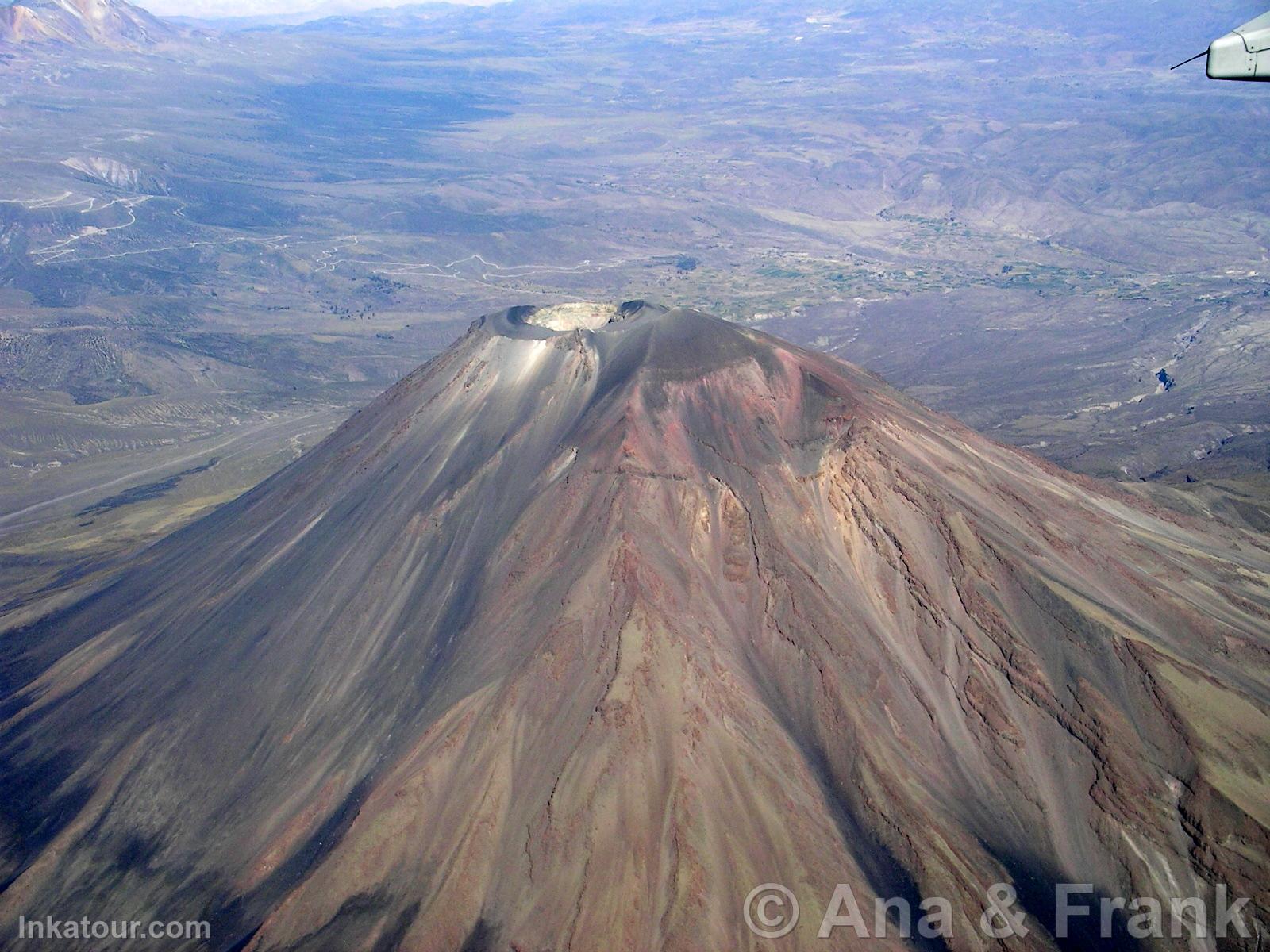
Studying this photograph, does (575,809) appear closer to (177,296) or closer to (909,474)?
(909,474)

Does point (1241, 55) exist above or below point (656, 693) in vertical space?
above

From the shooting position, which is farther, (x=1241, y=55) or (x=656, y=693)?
(x=656, y=693)

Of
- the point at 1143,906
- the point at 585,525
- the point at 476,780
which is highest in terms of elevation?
the point at 585,525

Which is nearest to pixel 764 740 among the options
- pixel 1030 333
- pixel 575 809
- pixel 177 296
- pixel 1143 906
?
pixel 575 809

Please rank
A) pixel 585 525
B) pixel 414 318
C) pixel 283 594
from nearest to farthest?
pixel 585 525 < pixel 283 594 < pixel 414 318

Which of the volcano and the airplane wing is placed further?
the volcano

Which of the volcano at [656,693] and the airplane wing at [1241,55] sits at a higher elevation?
the airplane wing at [1241,55]

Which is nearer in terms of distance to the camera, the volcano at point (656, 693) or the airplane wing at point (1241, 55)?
the airplane wing at point (1241, 55)

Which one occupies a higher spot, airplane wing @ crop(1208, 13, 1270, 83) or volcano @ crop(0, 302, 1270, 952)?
airplane wing @ crop(1208, 13, 1270, 83)
